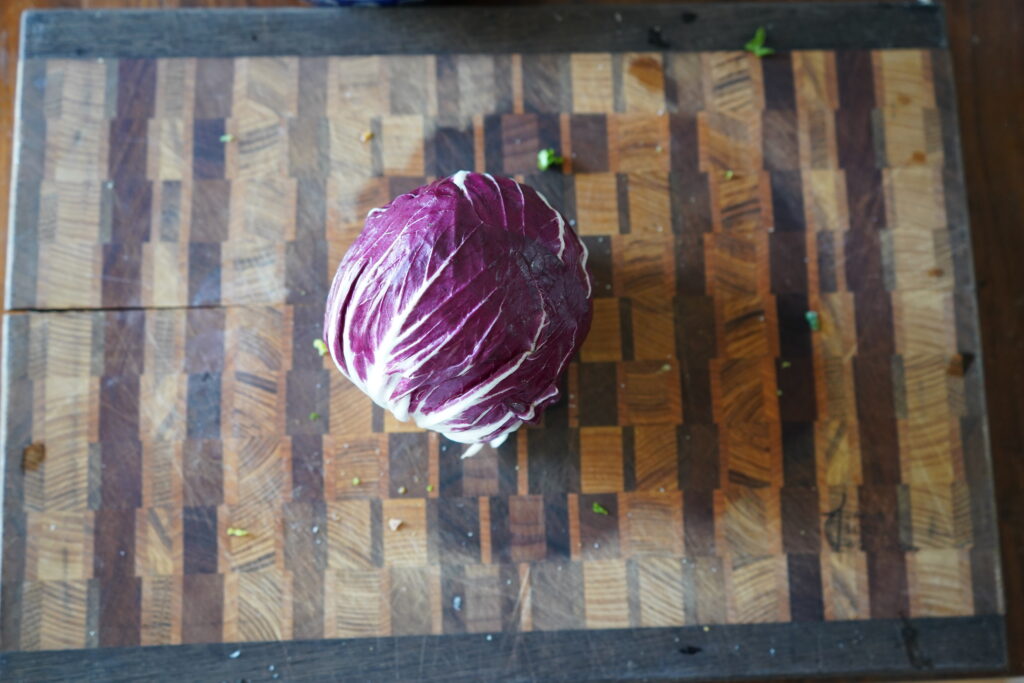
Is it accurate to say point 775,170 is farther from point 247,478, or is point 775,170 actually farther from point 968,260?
point 247,478

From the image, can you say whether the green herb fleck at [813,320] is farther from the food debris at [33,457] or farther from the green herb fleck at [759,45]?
the food debris at [33,457]

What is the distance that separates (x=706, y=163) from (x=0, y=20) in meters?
2.11

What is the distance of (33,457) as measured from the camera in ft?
6.39

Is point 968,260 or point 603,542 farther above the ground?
point 968,260

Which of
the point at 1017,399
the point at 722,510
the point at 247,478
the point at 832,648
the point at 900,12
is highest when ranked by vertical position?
the point at 900,12

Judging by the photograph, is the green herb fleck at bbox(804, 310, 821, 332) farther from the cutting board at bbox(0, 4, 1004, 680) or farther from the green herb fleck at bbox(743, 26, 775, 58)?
the green herb fleck at bbox(743, 26, 775, 58)

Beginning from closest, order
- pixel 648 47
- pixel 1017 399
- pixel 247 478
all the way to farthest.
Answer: pixel 247 478
pixel 648 47
pixel 1017 399

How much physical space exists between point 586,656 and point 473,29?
5.65 feet

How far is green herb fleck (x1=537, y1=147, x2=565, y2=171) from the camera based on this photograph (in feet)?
6.63

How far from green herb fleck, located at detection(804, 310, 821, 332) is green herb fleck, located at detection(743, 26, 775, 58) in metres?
0.74

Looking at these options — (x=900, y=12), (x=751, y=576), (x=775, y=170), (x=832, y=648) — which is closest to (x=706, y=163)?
(x=775, y=170)

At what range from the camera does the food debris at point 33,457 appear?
1.94 metres

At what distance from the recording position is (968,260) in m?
2.06

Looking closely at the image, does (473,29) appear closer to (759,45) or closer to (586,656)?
(759,45)
